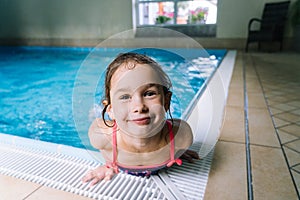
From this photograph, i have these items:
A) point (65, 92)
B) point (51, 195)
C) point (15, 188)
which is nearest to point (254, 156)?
point (51, 195)

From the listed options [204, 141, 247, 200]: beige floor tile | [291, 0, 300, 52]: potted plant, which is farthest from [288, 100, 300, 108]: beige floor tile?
[291, 0, 300, 52]: potted plant

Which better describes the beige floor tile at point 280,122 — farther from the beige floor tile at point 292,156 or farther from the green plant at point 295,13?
the green plant at point 295,13

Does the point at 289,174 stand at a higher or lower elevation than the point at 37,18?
lower

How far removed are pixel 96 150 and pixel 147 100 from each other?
15.5 inches

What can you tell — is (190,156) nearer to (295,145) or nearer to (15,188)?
(295,145)

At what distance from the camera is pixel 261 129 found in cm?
135

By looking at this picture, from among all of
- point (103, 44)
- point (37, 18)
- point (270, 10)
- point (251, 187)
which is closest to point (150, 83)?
point (103, 44)

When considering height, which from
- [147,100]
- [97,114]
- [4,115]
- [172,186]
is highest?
[147,100]

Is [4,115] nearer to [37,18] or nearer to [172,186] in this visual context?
[172,186]

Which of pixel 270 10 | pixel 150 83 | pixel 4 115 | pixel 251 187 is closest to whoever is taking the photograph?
pixel 150 83

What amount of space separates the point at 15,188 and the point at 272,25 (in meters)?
5.55

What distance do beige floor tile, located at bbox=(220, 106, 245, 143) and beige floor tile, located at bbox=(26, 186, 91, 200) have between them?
78cm

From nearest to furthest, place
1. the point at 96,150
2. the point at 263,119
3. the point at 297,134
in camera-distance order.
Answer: the point at 96,150
the point at 297,134
the point at 263,119

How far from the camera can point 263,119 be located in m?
1.51
